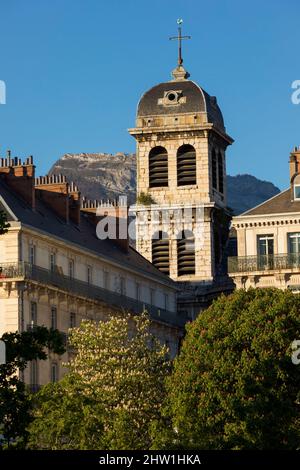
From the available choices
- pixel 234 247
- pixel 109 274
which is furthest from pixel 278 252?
pixel 234 247

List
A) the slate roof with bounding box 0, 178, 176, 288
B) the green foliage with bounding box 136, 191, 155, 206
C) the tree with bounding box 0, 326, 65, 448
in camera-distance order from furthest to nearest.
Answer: the green foliage with bounding box 136, 191, 155, 206 < the slate roof with bounding box 0, 178, 176, 288 < the tree with bounding box 0, 326, 65, 448

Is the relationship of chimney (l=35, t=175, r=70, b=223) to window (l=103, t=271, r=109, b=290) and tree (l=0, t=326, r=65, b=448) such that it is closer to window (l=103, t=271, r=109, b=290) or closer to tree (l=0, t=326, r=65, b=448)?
window (l=103, t=271, r=109, b=290)

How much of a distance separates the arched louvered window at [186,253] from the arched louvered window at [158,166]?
508 centimetres

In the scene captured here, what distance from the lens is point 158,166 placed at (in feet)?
422

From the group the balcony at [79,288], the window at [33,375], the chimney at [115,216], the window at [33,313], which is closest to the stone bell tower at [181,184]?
the balcony at [79,288]

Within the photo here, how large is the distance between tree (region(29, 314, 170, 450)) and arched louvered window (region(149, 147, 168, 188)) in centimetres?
4280

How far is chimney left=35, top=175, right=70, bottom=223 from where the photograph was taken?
3939 inches

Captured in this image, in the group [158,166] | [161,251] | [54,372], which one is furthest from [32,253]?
[158,166]

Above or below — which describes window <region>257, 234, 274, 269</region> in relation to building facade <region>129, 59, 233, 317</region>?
below

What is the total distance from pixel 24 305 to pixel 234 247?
3983 centimetres

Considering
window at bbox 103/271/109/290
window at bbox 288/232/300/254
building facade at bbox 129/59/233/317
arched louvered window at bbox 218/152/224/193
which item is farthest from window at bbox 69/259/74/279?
arched louvered window at bbox 218/152/224/193

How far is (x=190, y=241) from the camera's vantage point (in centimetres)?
12450

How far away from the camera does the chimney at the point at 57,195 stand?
10006cm
